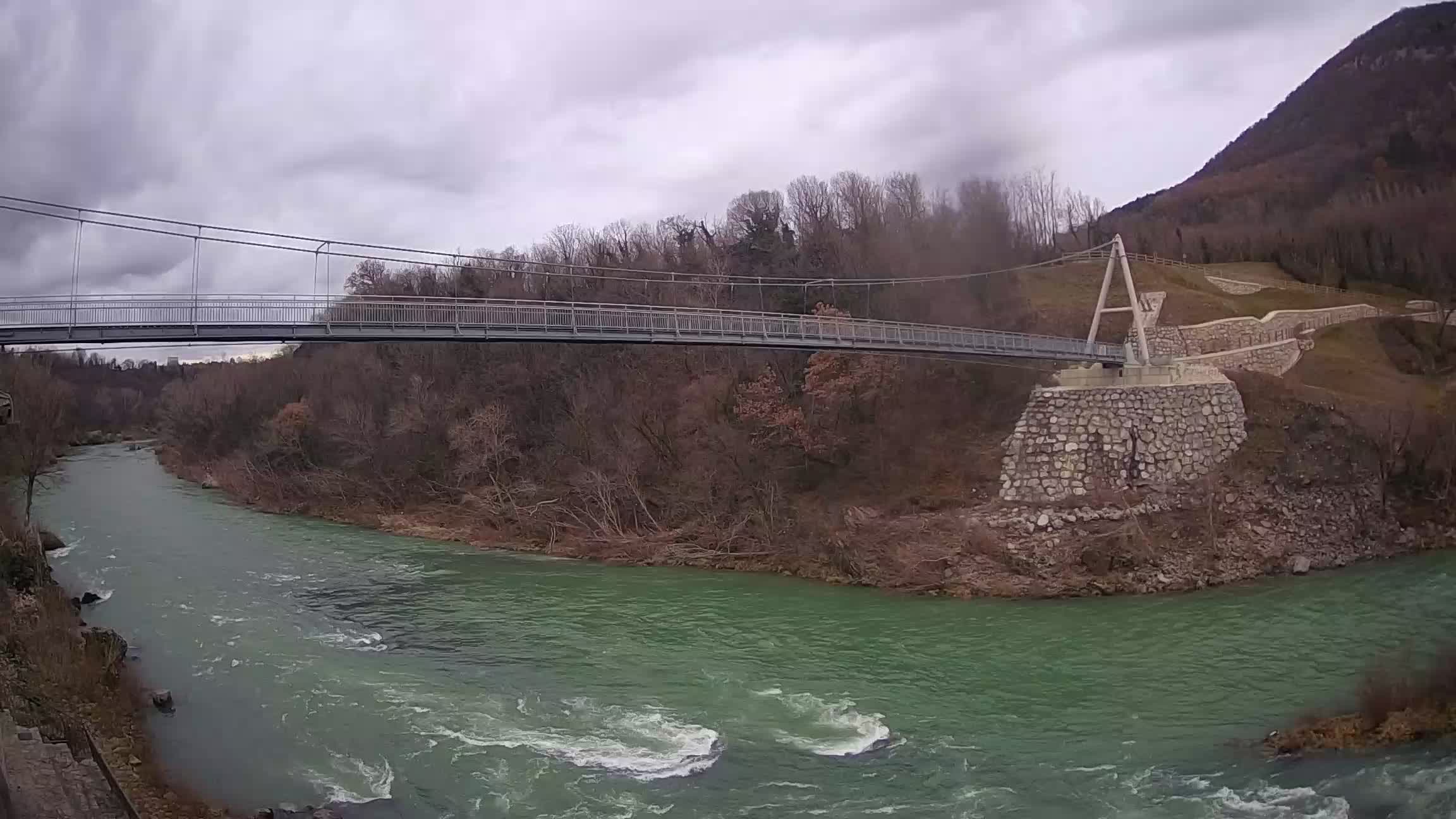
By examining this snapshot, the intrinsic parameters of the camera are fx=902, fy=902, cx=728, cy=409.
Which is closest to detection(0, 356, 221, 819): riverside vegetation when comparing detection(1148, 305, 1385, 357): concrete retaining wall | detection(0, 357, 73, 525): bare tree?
detection(0, 357, 73, 525): bare tree

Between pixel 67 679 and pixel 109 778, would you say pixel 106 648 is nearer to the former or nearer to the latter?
pixel 67 679

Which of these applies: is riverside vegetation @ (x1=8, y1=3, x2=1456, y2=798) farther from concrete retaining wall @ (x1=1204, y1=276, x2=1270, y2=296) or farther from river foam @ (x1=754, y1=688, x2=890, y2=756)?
river foam @ (x1=754, y1=688, x2=890, y2=756)

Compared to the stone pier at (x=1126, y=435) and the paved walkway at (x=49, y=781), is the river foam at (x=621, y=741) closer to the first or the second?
the paved walkway at (x=49, y=781)

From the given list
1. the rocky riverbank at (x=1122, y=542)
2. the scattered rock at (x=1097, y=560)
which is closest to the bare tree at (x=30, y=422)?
the rocky riverbank at (x=1122, y=542)

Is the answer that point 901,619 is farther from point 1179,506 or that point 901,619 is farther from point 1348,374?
point 1348,374

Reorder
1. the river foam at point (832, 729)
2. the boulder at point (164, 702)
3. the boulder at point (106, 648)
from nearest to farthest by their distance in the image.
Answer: the river foam at point (832, 729) → the boulder at point (164, 702) → the boulder at point (106, 648)
